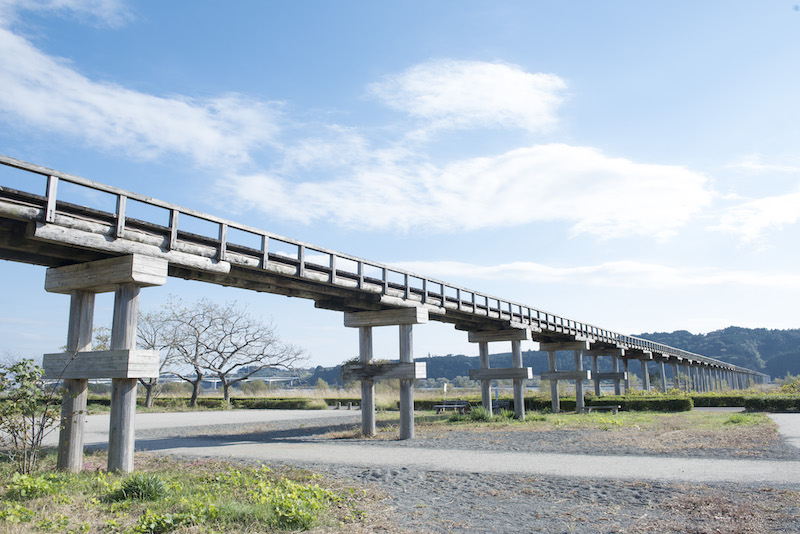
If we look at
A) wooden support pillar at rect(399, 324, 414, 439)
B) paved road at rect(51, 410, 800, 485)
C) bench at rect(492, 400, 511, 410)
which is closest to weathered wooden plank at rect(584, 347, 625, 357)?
bench at rect(492, 400, 511, 410)

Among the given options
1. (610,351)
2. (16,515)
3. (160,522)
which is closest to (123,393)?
(16,515)

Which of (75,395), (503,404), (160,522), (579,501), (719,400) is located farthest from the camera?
(719,400)

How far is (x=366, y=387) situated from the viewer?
2031 centimetres

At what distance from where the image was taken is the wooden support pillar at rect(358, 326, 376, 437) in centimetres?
2011

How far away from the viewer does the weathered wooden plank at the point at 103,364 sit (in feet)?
35.1

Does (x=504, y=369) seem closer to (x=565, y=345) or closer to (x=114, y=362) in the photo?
(x=565, y=345)

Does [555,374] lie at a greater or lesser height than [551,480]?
greater

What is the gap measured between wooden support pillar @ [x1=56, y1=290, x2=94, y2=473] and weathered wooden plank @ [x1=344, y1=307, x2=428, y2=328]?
936 centimetres

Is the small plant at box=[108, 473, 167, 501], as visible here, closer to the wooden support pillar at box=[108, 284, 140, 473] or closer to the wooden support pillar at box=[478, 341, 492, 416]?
the wooden support pillar at box=[108, 284, 140, 473]

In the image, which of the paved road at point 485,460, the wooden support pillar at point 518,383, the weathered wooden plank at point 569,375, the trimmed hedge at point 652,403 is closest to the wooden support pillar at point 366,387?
the paved road at point 485,460

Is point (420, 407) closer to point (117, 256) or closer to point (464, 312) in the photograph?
point (464, 312)

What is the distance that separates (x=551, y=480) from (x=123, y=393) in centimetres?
831

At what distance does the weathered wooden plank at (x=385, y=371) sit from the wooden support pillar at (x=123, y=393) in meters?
9.49

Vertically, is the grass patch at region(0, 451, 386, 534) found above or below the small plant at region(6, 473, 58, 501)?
below
